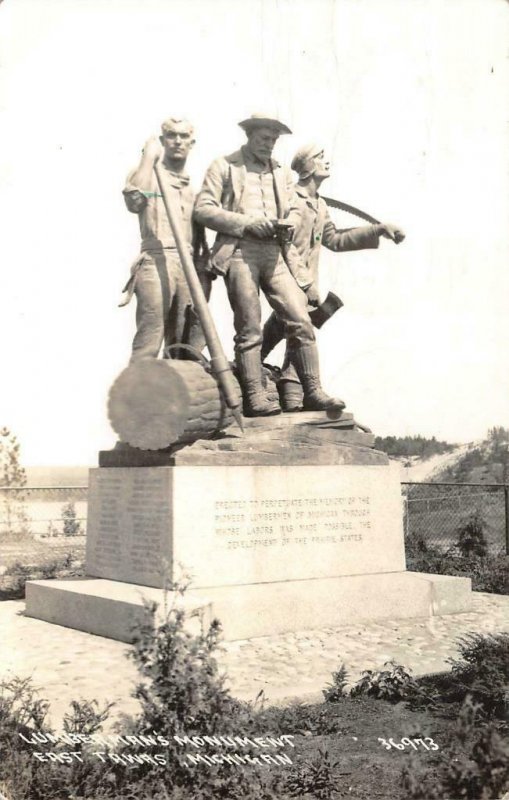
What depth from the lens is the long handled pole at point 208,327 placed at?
755 cm

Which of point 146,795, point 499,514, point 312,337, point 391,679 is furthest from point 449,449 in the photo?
point 146,795

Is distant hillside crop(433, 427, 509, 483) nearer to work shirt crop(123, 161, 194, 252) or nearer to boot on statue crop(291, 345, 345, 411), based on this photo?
boot on statue crop(291, 345, 345, 411)

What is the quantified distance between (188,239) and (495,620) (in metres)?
4.38

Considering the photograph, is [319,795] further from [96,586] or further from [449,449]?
[449,449]

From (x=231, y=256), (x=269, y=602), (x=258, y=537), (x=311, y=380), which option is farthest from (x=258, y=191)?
(x=269, y=602)

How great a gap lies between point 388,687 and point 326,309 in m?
4.61

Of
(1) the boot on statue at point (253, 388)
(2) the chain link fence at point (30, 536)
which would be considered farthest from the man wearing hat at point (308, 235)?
(2) the chain link fence at point (30, 536)

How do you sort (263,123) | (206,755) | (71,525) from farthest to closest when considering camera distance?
(71,525), (263,123), (206,755)

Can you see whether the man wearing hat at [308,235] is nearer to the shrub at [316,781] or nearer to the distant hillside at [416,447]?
the shrub at [316,781]

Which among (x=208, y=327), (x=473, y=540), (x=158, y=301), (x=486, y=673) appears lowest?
(x=486, y=673)

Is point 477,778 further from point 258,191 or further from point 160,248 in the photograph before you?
point 258,191

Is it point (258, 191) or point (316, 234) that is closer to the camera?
point (258, 191)

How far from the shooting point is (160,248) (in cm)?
814

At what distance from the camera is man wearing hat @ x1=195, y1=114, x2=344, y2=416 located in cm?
804
